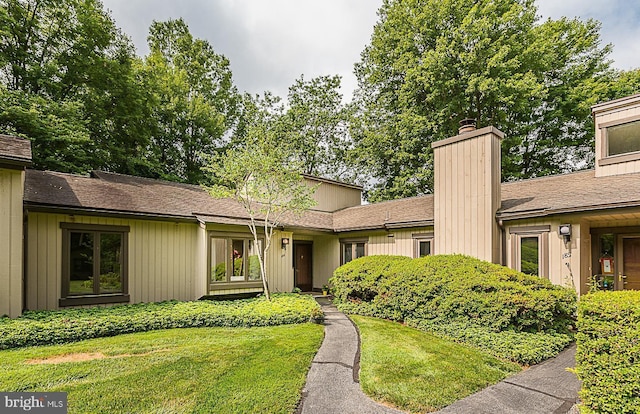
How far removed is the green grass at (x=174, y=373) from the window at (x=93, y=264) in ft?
8.20

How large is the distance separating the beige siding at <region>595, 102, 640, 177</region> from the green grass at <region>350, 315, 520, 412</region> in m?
6.85

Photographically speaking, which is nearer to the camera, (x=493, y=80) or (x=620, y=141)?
(x=620, y=141)

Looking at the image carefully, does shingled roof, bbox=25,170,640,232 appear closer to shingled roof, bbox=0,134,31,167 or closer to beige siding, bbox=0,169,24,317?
beige siding, bbox=0,169,24,317

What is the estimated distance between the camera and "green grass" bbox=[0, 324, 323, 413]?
3.62 meters

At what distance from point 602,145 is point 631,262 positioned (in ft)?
10.9

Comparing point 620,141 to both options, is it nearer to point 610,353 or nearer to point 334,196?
point 610,353

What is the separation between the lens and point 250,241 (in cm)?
1045

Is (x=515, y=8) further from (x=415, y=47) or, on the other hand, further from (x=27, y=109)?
(x=27, y=109)

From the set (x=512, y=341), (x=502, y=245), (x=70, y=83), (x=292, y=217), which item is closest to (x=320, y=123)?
(x=292, y=217)

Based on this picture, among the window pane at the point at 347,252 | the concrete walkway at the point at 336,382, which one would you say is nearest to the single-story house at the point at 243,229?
the window pane at the point at 347,252

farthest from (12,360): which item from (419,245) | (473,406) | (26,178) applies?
(419,245)

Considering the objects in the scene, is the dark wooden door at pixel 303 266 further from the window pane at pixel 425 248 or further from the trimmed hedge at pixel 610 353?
the trimmed hedge at pixel 610 353

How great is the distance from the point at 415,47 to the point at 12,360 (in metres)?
20.9

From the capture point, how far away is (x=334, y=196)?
53.7 feet
